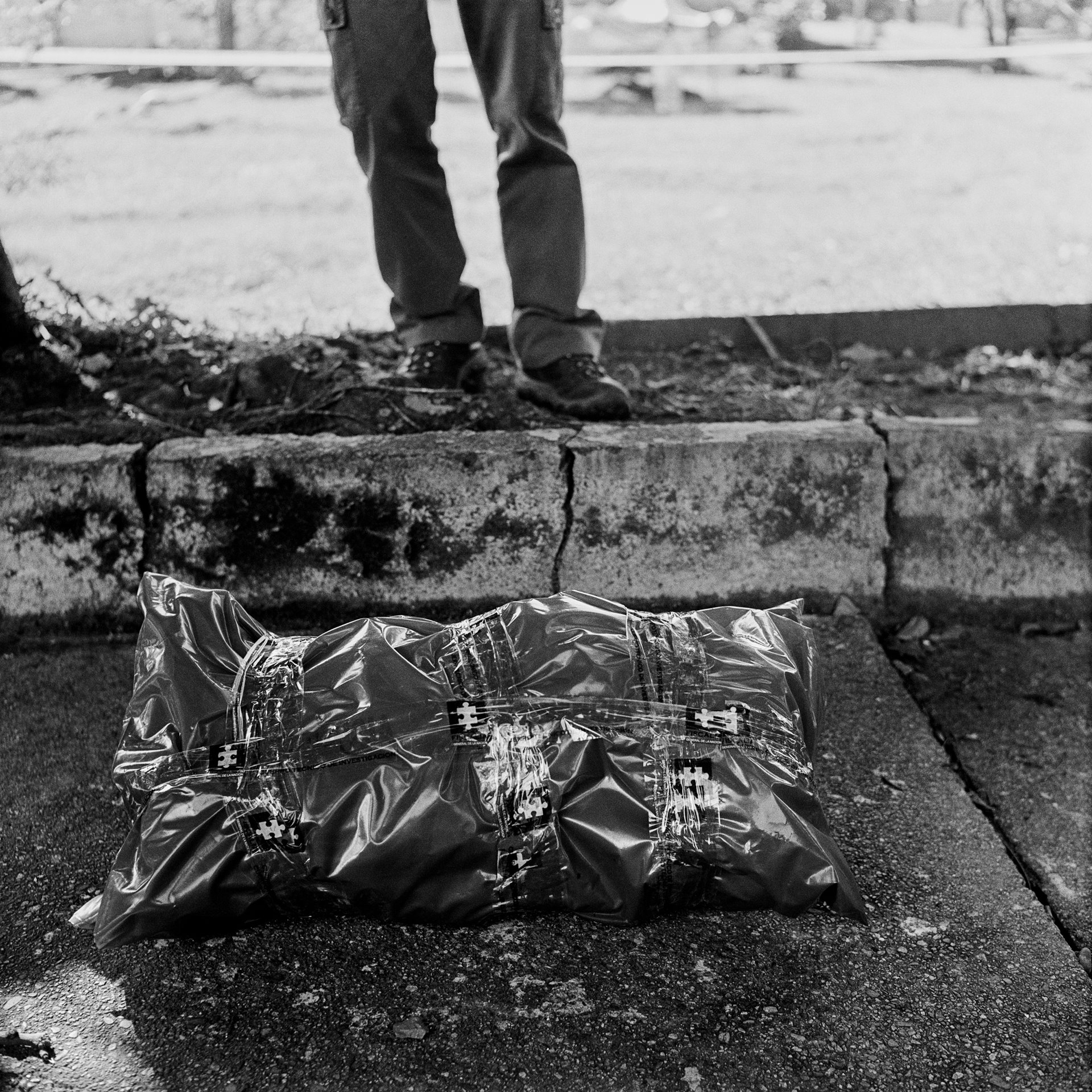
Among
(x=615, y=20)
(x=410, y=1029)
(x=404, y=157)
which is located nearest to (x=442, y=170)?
(x=404, y=157)

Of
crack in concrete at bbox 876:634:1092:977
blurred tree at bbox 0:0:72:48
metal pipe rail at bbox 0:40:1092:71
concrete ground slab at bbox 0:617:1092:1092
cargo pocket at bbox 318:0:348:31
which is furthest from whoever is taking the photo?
blurred tree at bbox 0:0:72:48

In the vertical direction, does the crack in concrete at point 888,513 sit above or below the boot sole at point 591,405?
below

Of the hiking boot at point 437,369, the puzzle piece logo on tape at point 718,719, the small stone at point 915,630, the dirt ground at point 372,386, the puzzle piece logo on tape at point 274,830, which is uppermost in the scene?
the hiking boot at point 437,369

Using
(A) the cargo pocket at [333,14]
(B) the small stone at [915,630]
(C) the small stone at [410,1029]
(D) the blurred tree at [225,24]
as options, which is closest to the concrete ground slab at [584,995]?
(C) the small stone at [410,1029]

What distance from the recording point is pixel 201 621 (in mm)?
1655

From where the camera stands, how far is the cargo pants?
2.43 metres

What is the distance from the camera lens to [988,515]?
8.28ft

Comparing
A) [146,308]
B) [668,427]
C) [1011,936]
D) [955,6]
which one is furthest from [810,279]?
[955,6]

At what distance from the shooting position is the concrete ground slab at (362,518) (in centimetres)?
243

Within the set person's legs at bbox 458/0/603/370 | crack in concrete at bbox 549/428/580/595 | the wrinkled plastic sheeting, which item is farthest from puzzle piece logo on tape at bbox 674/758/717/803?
person's legs at bbox 458/0/603/370

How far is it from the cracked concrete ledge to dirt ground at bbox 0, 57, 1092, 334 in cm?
103

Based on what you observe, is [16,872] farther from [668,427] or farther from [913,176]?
[913,176]

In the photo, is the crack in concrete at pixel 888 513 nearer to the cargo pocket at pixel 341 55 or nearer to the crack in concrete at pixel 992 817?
the crack in concrete at pixel 992 817

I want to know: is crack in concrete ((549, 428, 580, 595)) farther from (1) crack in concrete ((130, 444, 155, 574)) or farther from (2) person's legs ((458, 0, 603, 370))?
(1) crack in concrete ((130, 444, 155, 574))
